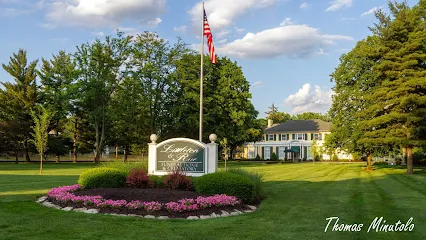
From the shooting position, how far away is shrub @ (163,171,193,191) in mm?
12219

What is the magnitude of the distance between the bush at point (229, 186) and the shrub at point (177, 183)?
0.45 metres

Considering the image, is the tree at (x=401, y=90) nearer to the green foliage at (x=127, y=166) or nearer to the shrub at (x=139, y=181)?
the green foliage at (x=127, y=166)

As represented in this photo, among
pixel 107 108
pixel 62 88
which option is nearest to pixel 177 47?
pixel 107 108

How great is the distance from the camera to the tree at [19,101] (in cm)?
4338

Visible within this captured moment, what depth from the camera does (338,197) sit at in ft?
46.2

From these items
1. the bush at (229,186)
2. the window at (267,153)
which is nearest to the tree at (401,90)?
the bush at (229,186)

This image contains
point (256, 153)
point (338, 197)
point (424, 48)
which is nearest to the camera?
point (338, 197)

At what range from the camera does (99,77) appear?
147ft

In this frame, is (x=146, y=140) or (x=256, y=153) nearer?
(x=146, y=140)

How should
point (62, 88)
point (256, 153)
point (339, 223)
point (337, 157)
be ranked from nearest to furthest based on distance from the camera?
point (339, 223), point (62, 88), point (337, 157), point (256, 153)

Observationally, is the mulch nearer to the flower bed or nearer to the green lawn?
the flower bed

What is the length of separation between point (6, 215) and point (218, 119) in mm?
34659

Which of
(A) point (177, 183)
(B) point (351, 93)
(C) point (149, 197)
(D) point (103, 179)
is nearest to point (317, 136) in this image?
(B) point (351, 93)

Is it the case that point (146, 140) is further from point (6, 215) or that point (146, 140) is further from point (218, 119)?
point (6, 215)
